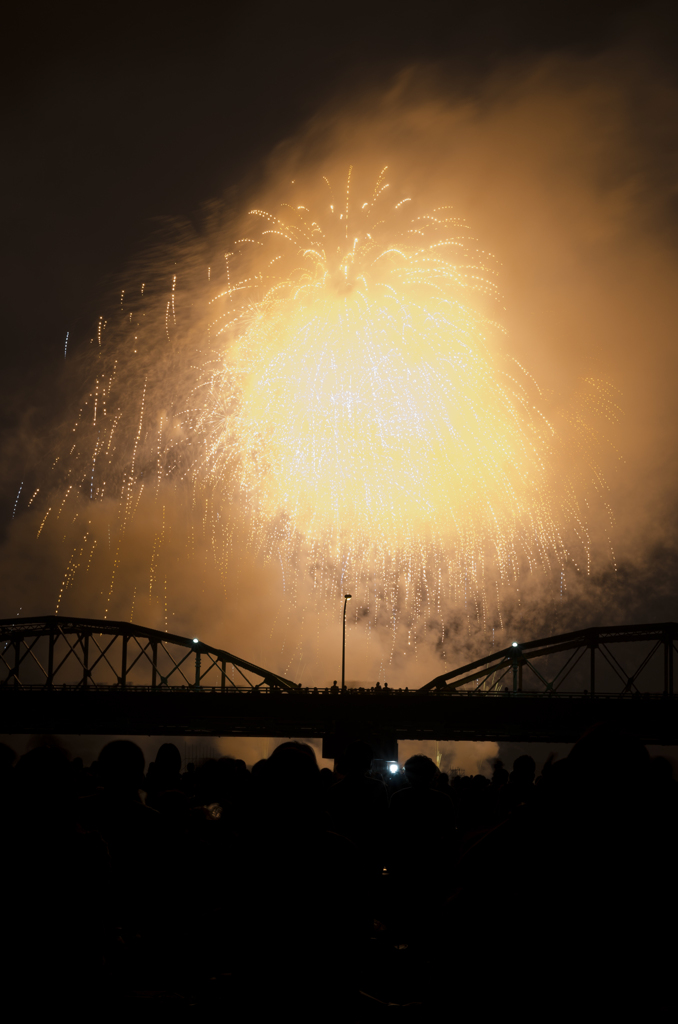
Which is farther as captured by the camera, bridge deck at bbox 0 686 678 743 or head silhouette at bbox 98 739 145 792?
bridge deck at bbox 0 686 678 743

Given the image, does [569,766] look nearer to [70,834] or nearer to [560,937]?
[560,937]

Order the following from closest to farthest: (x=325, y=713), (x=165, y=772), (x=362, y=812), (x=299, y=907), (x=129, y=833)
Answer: (x=299, y=907) < (x=129, y=833) < (x=362, y=812) < (x=165, y=772) < (x=325, y=713)

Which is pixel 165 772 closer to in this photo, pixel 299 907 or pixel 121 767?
pixel 121 767

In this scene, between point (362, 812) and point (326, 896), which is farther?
point (362, 812)

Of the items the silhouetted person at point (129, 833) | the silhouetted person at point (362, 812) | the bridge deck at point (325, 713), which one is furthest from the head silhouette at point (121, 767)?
the bridge deck at point (325, 713)

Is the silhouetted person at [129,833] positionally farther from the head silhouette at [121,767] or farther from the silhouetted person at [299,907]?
the silhouetted person at [299,907]

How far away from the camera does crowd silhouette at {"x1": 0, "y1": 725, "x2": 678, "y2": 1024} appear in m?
3.55

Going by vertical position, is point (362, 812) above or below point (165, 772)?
below

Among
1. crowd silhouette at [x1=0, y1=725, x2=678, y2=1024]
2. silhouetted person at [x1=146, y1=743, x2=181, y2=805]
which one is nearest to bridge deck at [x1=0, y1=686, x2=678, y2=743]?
silhouetted person at [x1=146, y1=743, x2=181, y2=805]

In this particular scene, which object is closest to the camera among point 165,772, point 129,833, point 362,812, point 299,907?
point 299,907

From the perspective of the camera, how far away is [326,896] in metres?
4.97

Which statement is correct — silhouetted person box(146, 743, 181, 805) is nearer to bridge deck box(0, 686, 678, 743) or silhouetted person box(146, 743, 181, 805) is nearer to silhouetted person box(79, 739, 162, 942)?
silhouetted person box(79, 739, 162, 942)

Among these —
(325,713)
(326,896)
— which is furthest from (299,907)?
(325,713)

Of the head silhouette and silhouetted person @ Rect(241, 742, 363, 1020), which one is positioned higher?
the head silhouette
